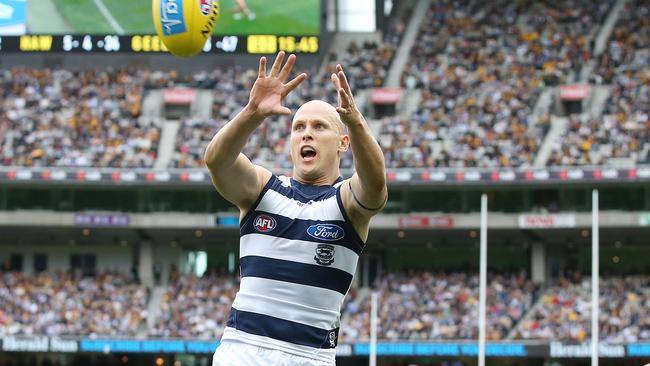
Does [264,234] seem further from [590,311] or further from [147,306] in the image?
[147,306]

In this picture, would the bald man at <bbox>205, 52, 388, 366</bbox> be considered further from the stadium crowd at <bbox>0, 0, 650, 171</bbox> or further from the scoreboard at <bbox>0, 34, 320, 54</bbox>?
the scoreboard at <bbox>0, 34, 320, 54</bbox>

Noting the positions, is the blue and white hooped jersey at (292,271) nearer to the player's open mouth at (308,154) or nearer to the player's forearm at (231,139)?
the player's open mouth at (308,154)

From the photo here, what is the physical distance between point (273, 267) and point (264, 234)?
0.54 feet

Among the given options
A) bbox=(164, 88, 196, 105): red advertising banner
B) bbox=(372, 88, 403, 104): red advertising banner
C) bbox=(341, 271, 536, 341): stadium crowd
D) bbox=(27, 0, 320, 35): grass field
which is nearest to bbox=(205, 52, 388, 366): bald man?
bbox=(341, 271, 536, 341): stadium crowd

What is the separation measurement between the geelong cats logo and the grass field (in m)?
34.1

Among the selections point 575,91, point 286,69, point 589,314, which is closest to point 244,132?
point 286,69

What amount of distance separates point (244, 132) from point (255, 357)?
1.04 metres

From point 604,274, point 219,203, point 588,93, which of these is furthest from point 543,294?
point 219,203

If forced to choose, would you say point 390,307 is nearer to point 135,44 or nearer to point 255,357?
point 135,44

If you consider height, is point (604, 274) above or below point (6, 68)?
below

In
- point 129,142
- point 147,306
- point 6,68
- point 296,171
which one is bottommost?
point 147,306

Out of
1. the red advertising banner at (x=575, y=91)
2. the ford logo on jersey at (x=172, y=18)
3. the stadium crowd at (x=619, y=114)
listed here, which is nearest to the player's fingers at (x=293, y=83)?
the ford logo on jersey at (x=172, y=18)

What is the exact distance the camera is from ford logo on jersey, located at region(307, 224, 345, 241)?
593 cm

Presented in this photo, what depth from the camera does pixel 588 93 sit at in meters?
39.2
